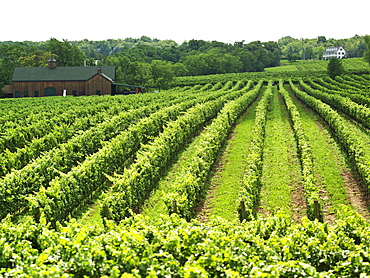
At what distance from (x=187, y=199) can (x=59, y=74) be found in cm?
6765

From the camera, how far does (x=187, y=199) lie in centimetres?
1686

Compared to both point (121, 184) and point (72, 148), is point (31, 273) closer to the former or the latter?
point (121, 184)

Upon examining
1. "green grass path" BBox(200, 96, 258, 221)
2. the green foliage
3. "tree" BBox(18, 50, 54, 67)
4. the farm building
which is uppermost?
"tree" BBox(18, 50, 54, 67)

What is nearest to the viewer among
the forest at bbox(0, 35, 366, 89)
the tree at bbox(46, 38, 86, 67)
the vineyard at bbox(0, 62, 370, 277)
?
the vineyard at bbox(0, 62, 370, 277)

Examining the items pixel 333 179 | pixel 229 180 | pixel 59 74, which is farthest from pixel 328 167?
pixel 59 74

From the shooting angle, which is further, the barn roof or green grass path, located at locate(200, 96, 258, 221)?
the barn roof

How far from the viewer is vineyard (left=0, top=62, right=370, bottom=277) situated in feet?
30.2

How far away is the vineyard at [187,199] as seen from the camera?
9.20 metres

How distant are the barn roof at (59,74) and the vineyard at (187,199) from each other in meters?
36.3

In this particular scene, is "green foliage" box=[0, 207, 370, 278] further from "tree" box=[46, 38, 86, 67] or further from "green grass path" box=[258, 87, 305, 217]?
"tree" box=[46, 38, 86, 67]

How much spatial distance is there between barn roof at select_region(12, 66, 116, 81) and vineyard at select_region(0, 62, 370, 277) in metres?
36.3

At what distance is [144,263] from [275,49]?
181 m

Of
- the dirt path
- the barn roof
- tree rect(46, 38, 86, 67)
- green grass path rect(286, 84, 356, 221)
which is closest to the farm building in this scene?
the barn roof

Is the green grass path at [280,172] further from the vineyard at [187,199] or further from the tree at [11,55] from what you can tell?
the tree at [11,55]
